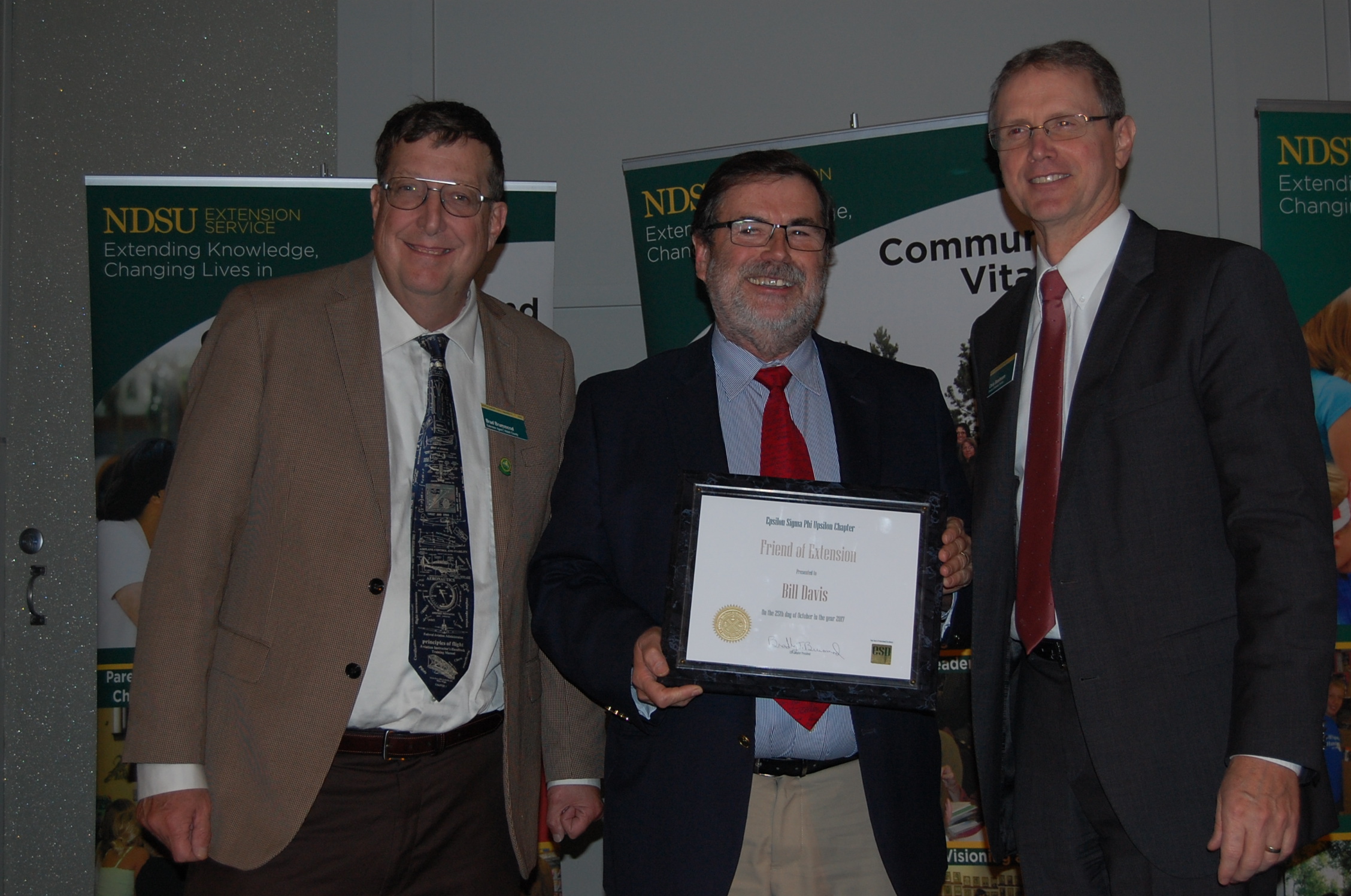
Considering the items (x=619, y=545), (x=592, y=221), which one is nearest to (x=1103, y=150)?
(x=619, y=545)

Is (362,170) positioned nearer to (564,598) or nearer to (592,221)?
(592,221)

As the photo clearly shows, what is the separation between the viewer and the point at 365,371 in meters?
2.47

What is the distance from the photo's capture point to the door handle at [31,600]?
4.46 metres

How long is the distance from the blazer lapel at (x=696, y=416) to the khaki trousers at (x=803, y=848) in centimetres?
72

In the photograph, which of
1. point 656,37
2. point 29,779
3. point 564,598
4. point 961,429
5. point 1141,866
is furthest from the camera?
point 656,37

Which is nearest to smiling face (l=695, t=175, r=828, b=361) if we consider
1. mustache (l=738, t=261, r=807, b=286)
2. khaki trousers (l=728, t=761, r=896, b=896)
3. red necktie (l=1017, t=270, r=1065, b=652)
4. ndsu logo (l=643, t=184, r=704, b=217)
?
mustache (l=738, t=261, r=807, b=286)

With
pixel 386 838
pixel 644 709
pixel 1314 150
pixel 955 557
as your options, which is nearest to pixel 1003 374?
pixel 955 557

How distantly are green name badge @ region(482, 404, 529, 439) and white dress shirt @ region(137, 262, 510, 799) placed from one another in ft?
0.15

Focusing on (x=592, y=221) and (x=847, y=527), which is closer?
(x=847, y=527)

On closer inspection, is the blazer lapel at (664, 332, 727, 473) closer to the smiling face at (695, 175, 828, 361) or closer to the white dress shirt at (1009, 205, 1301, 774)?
the smiling face at (695, 175, 828, 361)

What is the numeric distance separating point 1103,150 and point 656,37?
2999 mm

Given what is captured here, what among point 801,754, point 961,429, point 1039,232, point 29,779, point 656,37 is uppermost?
point 656,37

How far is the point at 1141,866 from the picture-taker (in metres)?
1.94

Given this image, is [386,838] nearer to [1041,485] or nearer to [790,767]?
[790,767]
